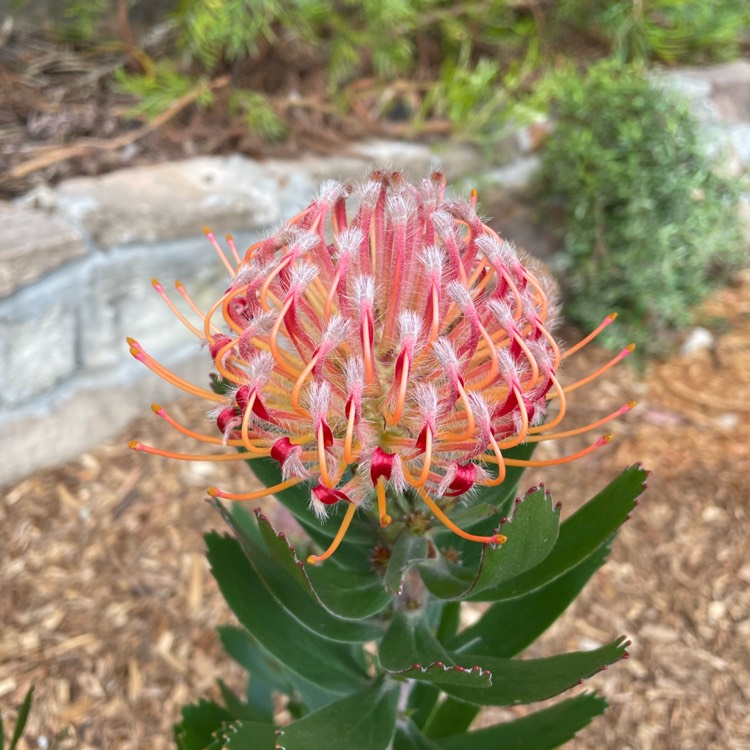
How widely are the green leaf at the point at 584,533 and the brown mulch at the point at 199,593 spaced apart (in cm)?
99

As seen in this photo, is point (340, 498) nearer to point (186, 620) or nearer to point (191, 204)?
point (186, 620)

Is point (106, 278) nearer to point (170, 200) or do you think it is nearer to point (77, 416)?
point (170, 200)

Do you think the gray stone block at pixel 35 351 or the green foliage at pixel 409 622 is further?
the gray stone block at pixel 35 351

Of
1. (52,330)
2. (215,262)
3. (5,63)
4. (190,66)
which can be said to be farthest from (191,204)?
(5,63)

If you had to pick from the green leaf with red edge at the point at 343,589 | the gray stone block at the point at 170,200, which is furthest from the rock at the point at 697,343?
the green leaf with red edge at the point at 343,589

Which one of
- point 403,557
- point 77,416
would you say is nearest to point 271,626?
point 403,557

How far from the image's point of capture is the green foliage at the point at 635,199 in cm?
228

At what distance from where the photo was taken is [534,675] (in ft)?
2.16

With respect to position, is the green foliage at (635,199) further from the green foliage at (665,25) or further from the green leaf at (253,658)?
the green leaf at (253,658)

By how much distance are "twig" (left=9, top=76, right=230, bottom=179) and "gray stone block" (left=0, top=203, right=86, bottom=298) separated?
0.25 m

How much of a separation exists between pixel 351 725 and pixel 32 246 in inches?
55.1

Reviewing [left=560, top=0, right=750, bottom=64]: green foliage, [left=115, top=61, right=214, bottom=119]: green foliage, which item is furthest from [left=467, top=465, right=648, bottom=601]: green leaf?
[left=560, top=0, right=750, bottom=64]: green foliage

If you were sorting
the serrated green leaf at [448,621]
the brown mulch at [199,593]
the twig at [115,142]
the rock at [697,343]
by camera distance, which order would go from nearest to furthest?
the serrated green leaf at [448,621]
the brown mulch at [199,593]
the twig at [115,142]
the rock at [697,343]

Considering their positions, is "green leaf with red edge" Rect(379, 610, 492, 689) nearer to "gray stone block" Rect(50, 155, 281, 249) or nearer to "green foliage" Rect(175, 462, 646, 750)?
"green foliage" Rect(175, 462, 646, 750)
